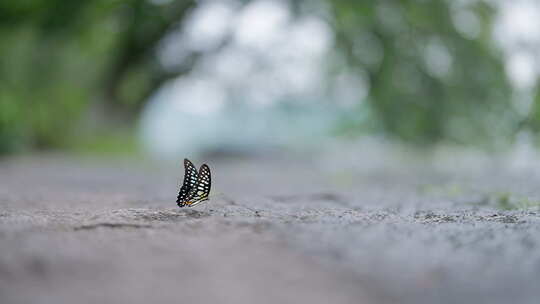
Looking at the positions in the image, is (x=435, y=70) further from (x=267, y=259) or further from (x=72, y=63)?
(x=72, y=63)

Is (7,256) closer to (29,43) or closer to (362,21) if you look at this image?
(362,21)

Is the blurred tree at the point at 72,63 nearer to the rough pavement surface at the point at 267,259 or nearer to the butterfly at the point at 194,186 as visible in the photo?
the butterfly at the point at 194,186

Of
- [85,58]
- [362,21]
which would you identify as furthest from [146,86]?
[362,21]

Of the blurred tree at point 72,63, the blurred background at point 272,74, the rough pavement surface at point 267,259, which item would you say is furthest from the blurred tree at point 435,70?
the rough pavement surface at point 267,259

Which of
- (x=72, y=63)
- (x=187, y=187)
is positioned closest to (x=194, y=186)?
(x=187, y=187)

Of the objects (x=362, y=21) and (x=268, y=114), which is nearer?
(x=362, y=21)

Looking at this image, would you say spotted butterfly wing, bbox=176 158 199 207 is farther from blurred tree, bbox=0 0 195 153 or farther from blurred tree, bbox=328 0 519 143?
blurred tree, bbox=0 0 195 153

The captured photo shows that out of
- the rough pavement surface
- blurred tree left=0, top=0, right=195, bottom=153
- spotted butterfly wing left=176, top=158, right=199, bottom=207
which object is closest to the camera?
→ the rough pavement surface

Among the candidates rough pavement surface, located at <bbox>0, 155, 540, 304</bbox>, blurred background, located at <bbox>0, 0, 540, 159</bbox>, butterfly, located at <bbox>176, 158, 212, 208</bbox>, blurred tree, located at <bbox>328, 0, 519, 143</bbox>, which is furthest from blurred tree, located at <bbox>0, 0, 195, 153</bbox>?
rough pavement surface, located at <bbox>0, 155, 540, 304</bbox>
